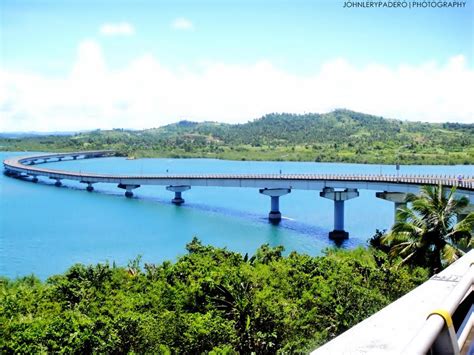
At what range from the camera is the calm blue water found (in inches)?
1891

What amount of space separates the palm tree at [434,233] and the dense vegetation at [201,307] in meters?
0.82

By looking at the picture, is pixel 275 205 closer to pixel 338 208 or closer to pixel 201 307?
pixel 338 208

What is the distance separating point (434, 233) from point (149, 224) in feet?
149

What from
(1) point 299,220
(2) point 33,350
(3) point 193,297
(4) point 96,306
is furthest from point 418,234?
(1) point 299,220

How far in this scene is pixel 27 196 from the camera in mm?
91688

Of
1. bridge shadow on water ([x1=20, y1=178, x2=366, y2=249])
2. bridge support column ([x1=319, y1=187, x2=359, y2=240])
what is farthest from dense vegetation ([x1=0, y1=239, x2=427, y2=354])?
bridge support column ([x1=319, y1=187, x2=359, y2=240])

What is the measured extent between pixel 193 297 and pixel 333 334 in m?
5.11

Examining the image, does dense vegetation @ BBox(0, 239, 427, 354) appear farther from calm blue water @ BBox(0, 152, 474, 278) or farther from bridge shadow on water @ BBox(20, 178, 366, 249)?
bridge shadow on water @ BBox(20, 178, 366, 249)

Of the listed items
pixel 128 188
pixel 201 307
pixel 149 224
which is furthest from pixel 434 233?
pixel 128 188

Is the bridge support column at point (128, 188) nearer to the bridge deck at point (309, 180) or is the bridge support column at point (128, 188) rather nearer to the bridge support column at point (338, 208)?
the bridge deck at point (309, 180)

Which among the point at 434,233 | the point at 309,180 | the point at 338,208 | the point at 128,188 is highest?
the point at 434,233

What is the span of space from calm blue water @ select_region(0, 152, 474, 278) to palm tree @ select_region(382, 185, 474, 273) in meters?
25.6

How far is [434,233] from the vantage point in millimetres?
22688

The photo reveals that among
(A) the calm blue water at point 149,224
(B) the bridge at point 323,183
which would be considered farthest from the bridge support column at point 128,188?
(A) the calm blue water at point 149,224
